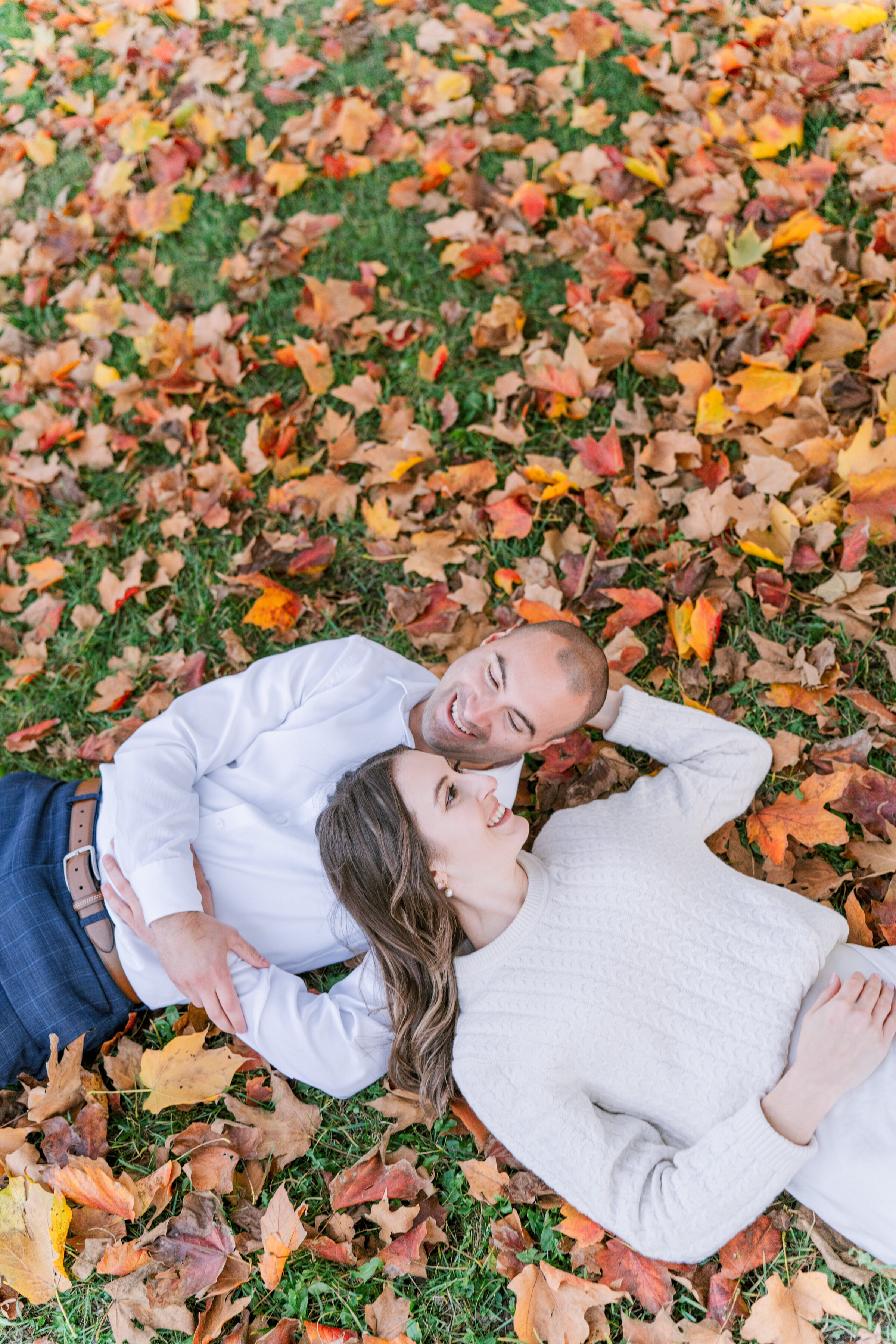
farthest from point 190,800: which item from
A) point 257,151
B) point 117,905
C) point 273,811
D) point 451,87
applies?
point 451,87

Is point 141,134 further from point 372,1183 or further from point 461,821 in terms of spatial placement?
point 372,1183

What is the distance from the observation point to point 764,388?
129 inches

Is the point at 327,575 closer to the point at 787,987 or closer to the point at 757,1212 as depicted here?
the point at 787,987

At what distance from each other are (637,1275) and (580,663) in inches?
63.3

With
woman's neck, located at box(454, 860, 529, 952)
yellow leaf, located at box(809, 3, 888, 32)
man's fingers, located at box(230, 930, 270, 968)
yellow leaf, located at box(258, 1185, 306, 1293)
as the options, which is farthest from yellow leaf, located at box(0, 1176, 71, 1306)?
yellow leaf, located at box(809, 3, 888, 32)

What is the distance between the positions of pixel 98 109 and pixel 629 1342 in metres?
6.09

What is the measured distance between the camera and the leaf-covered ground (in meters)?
2.39

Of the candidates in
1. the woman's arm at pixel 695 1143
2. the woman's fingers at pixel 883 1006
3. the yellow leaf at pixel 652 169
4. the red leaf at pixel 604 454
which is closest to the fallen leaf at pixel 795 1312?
the woman's arm at pixel 695 1143

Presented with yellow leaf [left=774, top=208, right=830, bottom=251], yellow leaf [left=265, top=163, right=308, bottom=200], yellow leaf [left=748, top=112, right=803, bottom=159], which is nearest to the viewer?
yellow leaf [left=774, top=208, right=830, bottom=251]

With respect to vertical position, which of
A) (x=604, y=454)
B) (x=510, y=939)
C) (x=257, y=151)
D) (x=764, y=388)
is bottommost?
(x=510, y=939)

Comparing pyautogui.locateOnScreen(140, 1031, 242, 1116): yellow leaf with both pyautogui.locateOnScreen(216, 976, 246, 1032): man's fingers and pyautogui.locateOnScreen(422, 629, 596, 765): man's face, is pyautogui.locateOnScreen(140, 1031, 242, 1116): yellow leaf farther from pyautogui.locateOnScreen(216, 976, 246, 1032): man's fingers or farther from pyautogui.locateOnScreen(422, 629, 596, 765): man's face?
pyautogui.locateOnScreen(422, 629, 596, 765): man's face

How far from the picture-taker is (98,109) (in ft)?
16.1

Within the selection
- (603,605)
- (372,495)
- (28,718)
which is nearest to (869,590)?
(603,605)

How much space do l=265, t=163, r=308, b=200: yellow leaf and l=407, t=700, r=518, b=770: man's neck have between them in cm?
304
